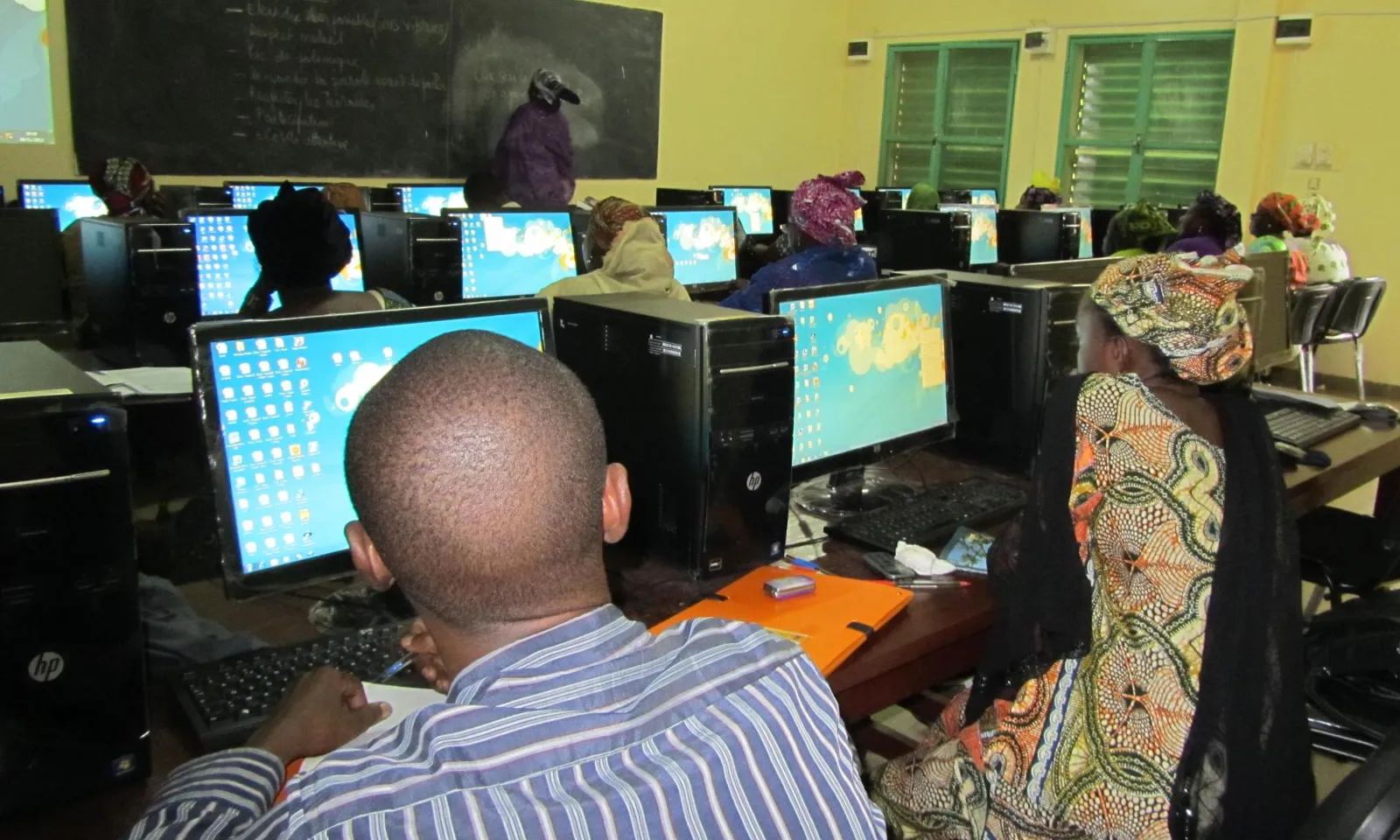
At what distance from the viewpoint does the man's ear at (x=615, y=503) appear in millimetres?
849

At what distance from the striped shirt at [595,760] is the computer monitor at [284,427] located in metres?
0.53

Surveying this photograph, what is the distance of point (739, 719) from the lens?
71cm

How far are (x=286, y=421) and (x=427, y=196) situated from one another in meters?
4.12

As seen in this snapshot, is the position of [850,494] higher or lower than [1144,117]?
lower

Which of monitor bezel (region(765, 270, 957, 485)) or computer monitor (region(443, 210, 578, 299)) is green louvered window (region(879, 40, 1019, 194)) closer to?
computer monitor (region(443, 210, 578, 299))

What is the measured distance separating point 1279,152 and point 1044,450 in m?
6.46

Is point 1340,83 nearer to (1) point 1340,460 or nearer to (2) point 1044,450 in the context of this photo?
(1) point 1340,460

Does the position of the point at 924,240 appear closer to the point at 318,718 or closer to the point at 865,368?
the point at 865,368

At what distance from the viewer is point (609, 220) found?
319 cm

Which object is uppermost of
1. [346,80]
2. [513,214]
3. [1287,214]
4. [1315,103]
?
[1315,103]

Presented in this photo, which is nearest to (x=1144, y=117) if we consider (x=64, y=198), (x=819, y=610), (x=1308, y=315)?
(x=1308, y=315)

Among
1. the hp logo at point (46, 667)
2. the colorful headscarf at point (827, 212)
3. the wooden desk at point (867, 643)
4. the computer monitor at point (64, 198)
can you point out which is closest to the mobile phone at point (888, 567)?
the wooden desk at point (867, 643)

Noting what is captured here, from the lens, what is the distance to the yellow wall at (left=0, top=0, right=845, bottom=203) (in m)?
7.99

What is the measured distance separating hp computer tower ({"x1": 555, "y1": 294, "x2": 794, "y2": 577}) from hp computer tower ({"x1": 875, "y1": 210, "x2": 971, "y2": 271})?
362 centimetres
